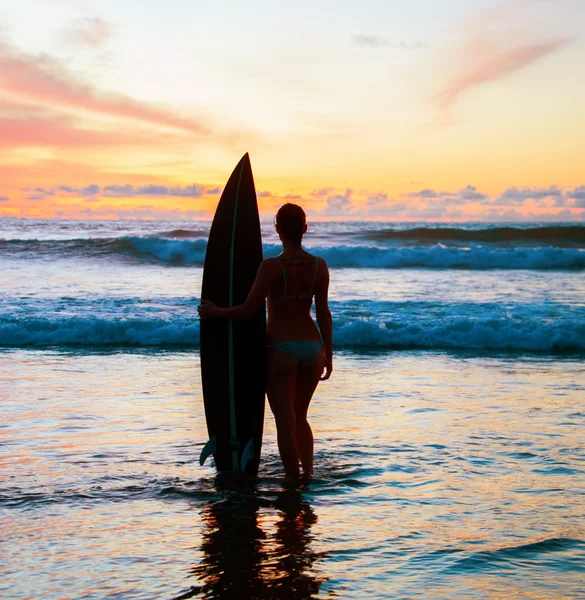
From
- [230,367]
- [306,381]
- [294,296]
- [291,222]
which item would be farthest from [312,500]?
[291,222]

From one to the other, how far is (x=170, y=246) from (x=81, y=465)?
25.6 meters

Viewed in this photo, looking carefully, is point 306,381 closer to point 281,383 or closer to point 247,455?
point 281,383

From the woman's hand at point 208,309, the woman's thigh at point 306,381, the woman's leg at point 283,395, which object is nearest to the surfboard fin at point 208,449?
the woman's leg at point 283,395

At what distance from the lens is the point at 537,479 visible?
16.0 ft

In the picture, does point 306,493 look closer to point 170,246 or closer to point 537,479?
point 537,479

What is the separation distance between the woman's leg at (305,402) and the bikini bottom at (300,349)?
35 mm

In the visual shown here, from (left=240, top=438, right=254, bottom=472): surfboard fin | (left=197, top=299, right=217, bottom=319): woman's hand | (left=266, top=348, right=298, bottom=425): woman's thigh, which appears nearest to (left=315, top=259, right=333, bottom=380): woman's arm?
(left=266, top=348, right=298, bottom=425): woman's thigh

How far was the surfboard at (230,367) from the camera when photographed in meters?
4.96

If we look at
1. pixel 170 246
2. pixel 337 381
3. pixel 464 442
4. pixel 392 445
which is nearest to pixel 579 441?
pixel 464 442

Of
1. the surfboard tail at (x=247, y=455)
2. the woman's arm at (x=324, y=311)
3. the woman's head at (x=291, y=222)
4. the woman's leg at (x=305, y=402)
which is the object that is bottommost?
the surfboard tail at (x=247, y=455)

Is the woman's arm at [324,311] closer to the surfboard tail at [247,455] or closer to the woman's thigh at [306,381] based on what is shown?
the woman's thigh at [306,381]

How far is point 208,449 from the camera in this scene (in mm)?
4984

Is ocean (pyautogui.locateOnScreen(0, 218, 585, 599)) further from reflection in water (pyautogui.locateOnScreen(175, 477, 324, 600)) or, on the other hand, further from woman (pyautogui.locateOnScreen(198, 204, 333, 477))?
woman (pyautogui.locateOnScreen(198, 204, 333, 477))

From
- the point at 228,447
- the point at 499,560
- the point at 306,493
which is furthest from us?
the point at 228,447
